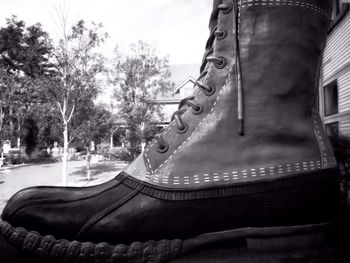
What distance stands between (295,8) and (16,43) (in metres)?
36.8

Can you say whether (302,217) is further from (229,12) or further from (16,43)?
(16,43)

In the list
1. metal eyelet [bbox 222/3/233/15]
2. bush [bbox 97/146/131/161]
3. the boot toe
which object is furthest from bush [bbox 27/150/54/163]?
metal eyelet [bbox 222/3/233/15]

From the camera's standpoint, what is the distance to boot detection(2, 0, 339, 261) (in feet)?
2.92

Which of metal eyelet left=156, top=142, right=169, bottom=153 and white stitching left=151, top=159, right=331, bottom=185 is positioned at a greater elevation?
metal eyelet left=156, top=142, right=169, bottom=153

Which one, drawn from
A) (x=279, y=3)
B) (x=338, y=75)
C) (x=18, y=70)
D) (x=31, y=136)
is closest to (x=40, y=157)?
(x=31, y=136)

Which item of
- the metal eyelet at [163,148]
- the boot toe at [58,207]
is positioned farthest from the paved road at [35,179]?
the metal eyelet at [163,148]

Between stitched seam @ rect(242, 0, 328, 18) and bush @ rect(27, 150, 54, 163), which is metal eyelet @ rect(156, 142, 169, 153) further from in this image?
bush @ rect(27, 150, 54, 163)

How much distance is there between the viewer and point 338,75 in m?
8.81

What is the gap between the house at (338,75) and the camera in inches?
311

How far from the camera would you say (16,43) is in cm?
3181

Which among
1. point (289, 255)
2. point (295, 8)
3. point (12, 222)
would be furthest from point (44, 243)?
point (295, 8)

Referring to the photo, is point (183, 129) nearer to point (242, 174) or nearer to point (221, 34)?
point (242, 174)

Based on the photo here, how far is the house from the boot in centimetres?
675

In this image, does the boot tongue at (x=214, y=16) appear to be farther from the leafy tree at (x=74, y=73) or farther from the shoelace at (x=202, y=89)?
the leafy tree at (x=74, y=73)
